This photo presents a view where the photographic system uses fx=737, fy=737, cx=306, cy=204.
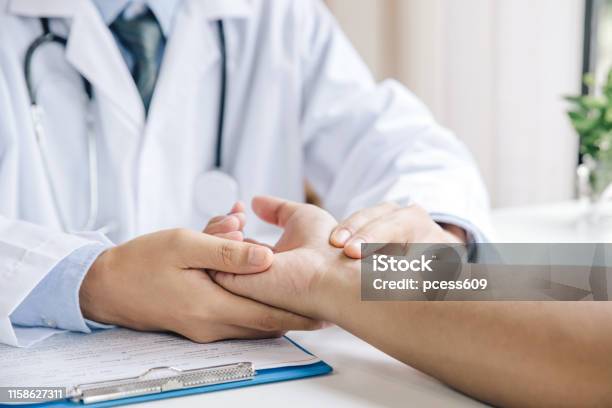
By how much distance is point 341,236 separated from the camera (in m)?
0.78

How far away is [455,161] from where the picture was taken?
1.14 metres

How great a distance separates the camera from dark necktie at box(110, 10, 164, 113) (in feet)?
3.90

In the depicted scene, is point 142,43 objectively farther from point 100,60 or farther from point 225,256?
point 225,256

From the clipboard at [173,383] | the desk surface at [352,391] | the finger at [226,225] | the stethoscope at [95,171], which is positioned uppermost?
the stethoscope at [95,171]

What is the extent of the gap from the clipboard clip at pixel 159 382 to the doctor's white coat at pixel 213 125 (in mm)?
419

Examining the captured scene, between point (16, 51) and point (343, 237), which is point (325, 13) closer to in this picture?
point (16, 51)

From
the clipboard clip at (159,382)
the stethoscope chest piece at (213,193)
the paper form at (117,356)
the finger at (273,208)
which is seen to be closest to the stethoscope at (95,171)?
the stethoscope chest piece at (213,193)

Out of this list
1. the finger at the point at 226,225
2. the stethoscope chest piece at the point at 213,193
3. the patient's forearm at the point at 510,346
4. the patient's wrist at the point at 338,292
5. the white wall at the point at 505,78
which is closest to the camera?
the patient's forearm at the point at 510,346

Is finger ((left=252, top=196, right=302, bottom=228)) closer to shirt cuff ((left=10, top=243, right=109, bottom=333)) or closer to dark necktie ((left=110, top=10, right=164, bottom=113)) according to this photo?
shirt cuff ((left=10, top=243, right=109, bottom=333))

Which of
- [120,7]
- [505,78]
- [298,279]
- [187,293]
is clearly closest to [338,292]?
[298,279]

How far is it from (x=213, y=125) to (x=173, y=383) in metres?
0.74

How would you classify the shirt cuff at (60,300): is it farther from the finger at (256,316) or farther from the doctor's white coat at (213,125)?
the doctor's white coat at (213,125)

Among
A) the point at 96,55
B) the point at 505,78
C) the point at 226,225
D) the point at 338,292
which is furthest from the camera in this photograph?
the point at 505,78

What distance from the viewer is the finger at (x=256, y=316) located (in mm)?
708
